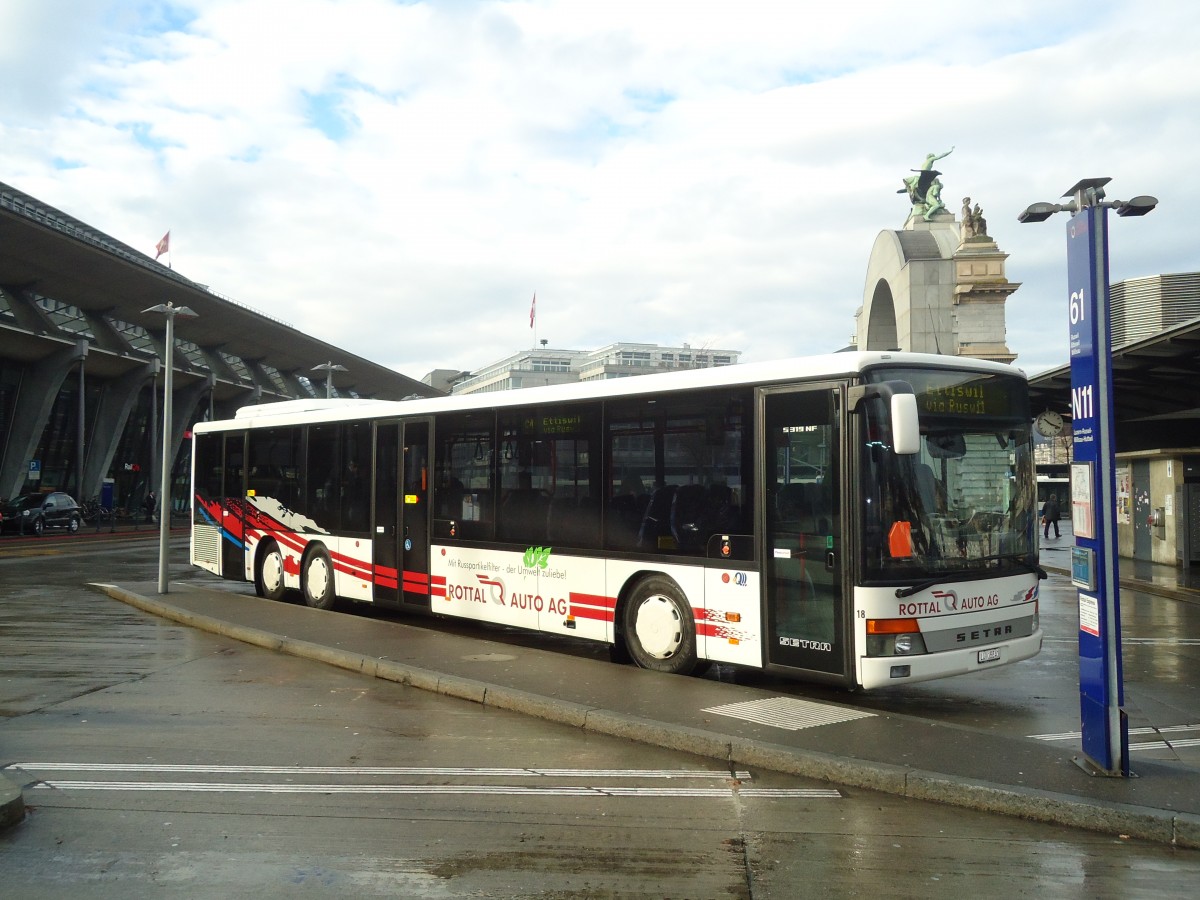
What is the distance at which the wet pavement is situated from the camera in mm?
5988

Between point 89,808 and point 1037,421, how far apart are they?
73.9 feet

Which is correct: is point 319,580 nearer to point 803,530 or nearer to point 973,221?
point 803,530

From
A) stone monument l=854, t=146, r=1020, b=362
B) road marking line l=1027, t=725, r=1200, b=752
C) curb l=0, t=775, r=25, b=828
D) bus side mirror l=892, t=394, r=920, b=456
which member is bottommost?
road marking line l=1027, t=725, r=1200, b=752

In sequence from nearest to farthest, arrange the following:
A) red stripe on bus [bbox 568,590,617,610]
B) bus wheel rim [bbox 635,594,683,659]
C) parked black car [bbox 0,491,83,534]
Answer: bus wheel rim [bbox 635,594,683,659] < red stripe on bus [bbox 568,590,617,610] < parked black car [bbox 0,491,83,534]

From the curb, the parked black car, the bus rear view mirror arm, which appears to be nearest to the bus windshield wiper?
the bus rear view mirror arm

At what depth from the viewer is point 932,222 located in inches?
1815

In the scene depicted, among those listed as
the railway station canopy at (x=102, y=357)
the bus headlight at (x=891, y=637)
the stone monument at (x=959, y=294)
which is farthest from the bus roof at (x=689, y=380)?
the railway station canopy at (x=102, y=357)

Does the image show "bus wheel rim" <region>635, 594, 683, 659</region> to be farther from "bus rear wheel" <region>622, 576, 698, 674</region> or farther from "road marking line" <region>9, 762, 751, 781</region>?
"road marking line" <region>9, 762, 751, 781</region>

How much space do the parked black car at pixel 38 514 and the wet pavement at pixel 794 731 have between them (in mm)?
33308

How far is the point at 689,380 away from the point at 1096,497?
426 centimetres

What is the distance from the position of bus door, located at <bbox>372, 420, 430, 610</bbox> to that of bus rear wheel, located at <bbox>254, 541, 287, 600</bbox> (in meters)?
3.11

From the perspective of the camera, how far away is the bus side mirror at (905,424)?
7.63 meters

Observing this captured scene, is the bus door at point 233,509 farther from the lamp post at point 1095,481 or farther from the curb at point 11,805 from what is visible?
the lamp post at point 1095,481

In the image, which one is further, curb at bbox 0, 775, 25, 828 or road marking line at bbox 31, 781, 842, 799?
road marking line at bbox 31, 781, 842, 799
